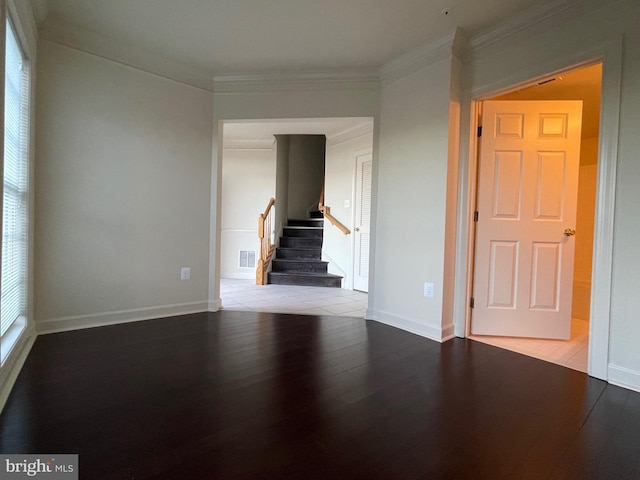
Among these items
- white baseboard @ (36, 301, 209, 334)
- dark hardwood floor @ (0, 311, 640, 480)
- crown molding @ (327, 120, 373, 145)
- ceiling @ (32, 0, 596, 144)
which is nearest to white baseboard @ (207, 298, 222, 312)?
white baseboard @ (36, 301, 209, 334)

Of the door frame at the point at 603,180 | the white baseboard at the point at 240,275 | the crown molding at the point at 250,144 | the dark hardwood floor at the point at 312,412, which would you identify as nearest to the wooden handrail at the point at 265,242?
the white baseboard at the point at 240,275

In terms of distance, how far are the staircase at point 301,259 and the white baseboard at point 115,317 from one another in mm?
2003

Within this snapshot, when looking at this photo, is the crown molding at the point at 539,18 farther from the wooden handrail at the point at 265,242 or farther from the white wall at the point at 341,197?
the wooden handrail at the point at 265,242

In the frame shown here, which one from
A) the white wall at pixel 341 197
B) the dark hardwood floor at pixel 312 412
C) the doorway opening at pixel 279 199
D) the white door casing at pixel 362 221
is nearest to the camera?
the dark hardwood floor at pixel 312 412

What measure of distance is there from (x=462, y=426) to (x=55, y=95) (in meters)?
3.54

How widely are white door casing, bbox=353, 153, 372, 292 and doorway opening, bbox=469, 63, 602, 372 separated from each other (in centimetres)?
206

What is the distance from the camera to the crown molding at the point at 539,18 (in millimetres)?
2183

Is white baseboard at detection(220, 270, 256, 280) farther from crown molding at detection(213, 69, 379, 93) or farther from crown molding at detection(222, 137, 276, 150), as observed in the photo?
crown molding at detection(213, 69, 379, 93)

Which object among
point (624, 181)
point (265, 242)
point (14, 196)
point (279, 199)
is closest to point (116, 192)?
point (14, 196)

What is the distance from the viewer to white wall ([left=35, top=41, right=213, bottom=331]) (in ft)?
8.64

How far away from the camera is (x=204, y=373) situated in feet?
6.70

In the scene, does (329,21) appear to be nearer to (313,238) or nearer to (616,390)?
(616,390)

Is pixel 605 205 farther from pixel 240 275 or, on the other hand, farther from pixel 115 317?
pixel 240 275

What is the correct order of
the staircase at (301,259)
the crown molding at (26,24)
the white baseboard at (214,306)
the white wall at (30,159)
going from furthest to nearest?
the staircase at (301,259)
the white baseboard at (214,306)
the crown molding at (26,24)
the white wall at (30,159)
